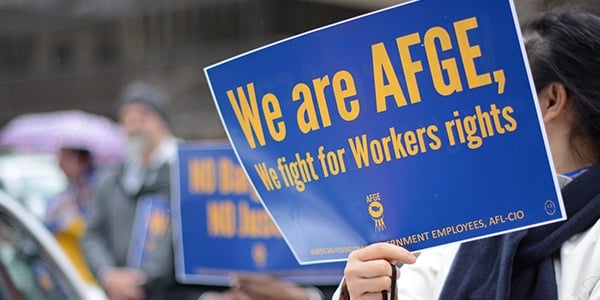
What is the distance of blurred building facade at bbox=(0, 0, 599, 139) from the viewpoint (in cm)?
1589

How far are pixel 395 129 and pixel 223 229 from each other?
245 cm

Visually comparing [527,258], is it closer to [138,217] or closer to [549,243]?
[549,243]

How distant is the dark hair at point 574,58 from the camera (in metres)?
1.97

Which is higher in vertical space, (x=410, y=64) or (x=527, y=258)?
(x=410, y=64)

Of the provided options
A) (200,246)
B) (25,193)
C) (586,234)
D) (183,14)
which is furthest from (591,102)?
(183,14)

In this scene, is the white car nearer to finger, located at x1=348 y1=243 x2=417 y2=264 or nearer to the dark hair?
finger, located at x1=348 y1=243 x2=417 y2=264

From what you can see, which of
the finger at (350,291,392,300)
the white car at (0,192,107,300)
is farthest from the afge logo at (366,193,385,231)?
the white car at (0,192,107,300)

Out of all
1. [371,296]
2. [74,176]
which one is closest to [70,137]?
[74,176]

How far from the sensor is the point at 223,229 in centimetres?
427

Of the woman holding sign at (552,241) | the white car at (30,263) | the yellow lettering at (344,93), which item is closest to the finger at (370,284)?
the woman holding sign at (552,241)

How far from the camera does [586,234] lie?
1.92m

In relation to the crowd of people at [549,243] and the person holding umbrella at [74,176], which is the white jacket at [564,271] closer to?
the crowd of people at [549,243]

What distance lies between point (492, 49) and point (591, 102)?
1.07ft

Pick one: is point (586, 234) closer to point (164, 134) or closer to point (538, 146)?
point (538, 146)
